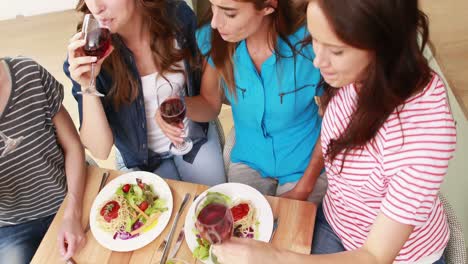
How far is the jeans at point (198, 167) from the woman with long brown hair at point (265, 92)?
8cm

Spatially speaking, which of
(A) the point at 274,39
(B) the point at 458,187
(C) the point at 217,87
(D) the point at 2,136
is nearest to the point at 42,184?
(D) the point at 2,136

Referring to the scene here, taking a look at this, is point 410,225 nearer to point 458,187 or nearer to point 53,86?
point 458,187

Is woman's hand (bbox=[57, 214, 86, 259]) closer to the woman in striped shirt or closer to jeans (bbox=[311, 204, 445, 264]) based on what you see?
the woman in striped shirt

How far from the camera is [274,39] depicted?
5.12ft

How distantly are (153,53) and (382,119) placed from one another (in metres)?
0.96

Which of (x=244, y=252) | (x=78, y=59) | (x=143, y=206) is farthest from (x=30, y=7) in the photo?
(x=244, y=252)

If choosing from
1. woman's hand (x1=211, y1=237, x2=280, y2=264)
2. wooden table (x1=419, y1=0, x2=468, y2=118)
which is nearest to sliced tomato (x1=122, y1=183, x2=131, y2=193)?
woman's hand (x1=211, y1=237, x2=280, y2=264)

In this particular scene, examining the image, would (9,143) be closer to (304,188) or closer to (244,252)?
(244,252)

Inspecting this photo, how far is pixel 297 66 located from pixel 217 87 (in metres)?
0.38

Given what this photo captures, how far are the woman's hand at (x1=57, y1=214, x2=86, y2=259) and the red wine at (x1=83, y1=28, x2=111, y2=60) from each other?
548 millimetres

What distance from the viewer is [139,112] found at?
180cm

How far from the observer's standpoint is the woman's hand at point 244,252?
3.54 ft

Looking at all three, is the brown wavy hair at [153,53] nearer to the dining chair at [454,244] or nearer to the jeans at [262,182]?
the jeans at [262,182]

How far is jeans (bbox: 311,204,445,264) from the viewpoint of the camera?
154cm
